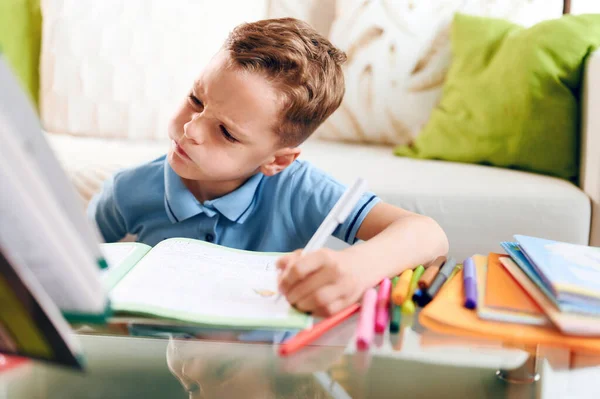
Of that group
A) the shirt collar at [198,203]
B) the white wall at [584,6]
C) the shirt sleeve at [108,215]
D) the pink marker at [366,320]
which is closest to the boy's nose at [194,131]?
the shirt collar at [198,203]

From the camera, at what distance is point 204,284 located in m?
0.61

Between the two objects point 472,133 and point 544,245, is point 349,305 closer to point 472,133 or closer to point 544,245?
point 544,245

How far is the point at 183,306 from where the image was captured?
552 millimetres

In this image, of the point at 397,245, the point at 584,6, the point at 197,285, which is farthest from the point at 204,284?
the point at 584,6

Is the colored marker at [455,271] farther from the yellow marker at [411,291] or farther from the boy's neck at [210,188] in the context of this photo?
the boy's neck at [210,188]

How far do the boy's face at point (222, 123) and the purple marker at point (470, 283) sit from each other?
33 centimetres

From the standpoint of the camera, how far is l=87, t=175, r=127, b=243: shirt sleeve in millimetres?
1023

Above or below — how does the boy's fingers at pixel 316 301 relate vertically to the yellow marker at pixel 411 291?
→ above

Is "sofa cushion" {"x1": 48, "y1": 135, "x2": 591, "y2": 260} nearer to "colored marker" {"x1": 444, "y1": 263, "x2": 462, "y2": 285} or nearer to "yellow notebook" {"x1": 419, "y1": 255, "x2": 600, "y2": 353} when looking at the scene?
"colored marker" {"x1": 444, "y1": 263, "x2": 462, "y2": 285}

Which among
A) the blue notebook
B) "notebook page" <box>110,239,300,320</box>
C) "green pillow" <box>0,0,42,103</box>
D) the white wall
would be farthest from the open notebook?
the white wall

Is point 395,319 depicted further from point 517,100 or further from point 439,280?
point 517,100

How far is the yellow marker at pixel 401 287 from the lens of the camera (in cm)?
59

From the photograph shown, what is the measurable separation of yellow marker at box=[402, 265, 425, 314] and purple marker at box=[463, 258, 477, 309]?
46 mm

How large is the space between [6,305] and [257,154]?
58 cm
